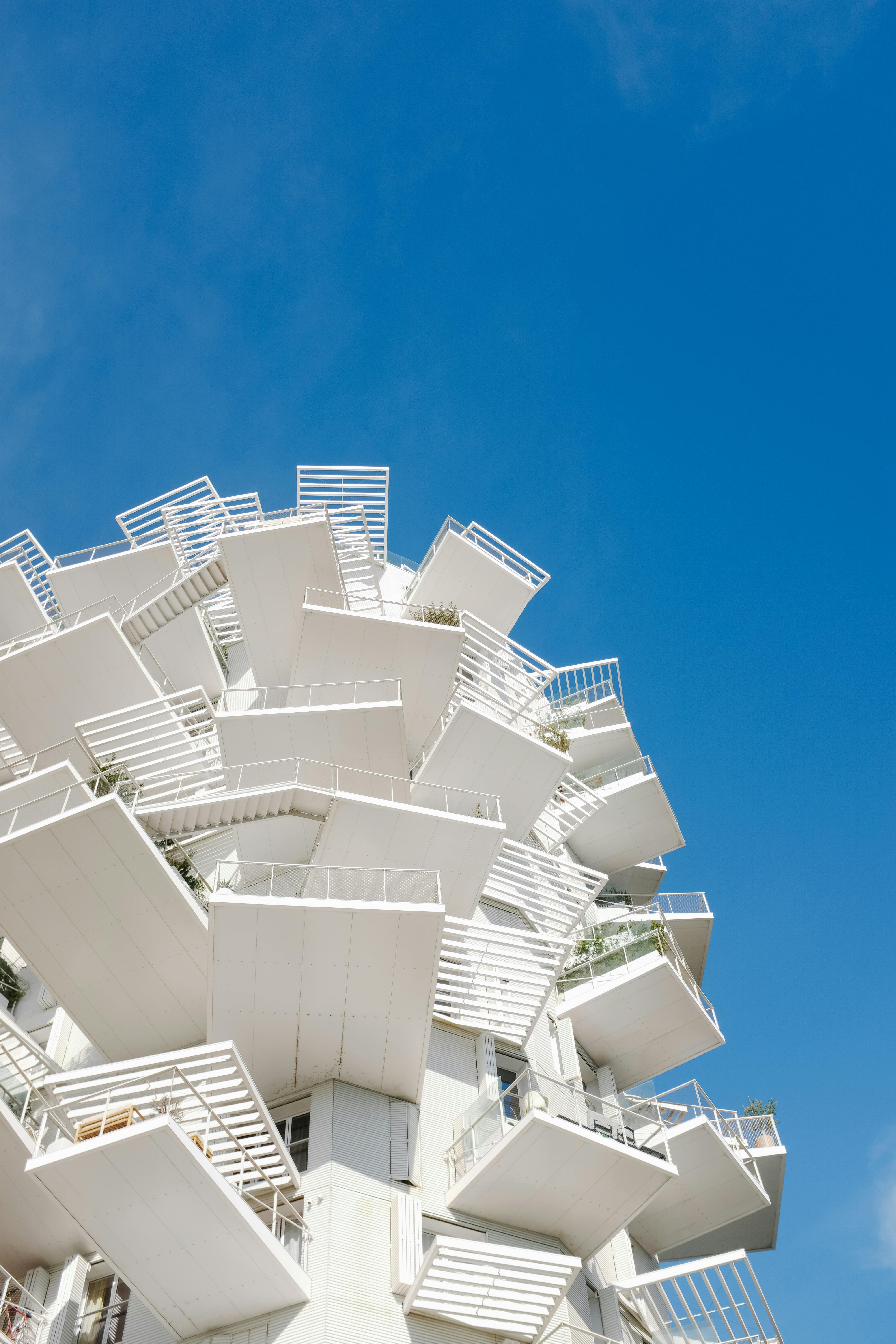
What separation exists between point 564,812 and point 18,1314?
14283 millimetres

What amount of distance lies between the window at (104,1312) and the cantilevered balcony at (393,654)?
11633 mm

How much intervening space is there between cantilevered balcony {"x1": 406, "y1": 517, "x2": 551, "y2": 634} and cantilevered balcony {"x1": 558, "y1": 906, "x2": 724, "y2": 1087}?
987cm

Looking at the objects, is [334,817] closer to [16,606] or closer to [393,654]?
[393,654]

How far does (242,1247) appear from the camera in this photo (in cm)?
1311

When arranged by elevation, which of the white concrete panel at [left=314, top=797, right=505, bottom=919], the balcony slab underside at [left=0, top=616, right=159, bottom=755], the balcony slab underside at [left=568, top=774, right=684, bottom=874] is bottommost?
the white concrete panel at [left=314, top=797, right=505, bottom=919]

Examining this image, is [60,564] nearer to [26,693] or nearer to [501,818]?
[26,693]

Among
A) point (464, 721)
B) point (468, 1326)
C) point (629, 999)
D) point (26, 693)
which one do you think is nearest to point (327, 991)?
point (468, 1326)

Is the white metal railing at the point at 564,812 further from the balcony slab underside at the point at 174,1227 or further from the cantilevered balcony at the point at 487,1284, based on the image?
the balcony slab underside at the point at 174,1227

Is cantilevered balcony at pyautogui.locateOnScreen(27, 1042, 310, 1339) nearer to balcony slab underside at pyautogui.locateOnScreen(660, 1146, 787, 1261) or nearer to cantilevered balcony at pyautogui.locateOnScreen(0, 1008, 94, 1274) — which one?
cantilevered balcony at pyautogui.locateOnScreen(0, 1008, 94, 1274)

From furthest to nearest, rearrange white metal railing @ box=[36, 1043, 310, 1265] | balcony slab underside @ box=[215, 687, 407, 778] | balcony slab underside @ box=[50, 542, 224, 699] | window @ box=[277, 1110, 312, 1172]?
balcony slab underside @ box=[50, 542, 224, 699] < balcony slab underside @ box=[215, 687, 407, 778] < window @ box=[277, 1110, 312, 1172] < white metal railing @ box=[36, 1043, 310, 1265]

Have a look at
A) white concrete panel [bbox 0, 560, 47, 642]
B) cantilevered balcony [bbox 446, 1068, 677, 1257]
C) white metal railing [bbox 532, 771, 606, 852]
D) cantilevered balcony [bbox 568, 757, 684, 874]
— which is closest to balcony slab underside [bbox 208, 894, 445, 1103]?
cantilevered balcony [bbox 446, 1068, 677, 1257]

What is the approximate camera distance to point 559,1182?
52.9 feet

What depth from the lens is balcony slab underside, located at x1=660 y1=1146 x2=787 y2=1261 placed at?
82.4ft

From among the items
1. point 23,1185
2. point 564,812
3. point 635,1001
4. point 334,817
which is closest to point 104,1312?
point 23,1185
